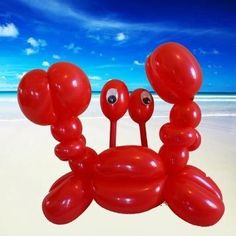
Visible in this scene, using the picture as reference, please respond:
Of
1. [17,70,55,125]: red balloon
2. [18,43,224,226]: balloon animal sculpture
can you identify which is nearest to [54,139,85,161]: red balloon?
[18,43,224,226]: balloon animal sculpture

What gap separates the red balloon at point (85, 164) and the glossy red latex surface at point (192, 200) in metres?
0.22

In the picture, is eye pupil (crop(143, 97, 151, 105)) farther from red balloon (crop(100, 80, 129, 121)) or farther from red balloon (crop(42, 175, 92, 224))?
red balloon (crop(42, 175, 92, 224))

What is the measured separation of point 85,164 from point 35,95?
0.85 feet

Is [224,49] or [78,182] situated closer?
[78,182]

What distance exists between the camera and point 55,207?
890mm

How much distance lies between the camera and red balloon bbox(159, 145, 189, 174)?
895mm

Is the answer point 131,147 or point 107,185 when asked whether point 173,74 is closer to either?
point 131,147

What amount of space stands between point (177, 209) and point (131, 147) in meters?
0.21

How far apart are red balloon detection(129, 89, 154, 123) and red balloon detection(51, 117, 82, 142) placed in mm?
203

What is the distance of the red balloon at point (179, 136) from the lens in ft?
2.83

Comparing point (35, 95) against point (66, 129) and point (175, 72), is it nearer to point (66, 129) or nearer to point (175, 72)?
Result: point (66, 129)

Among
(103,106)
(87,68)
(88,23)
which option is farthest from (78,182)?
(87,68)

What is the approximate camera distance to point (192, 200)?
0.85 meters

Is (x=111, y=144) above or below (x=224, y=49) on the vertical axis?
below
